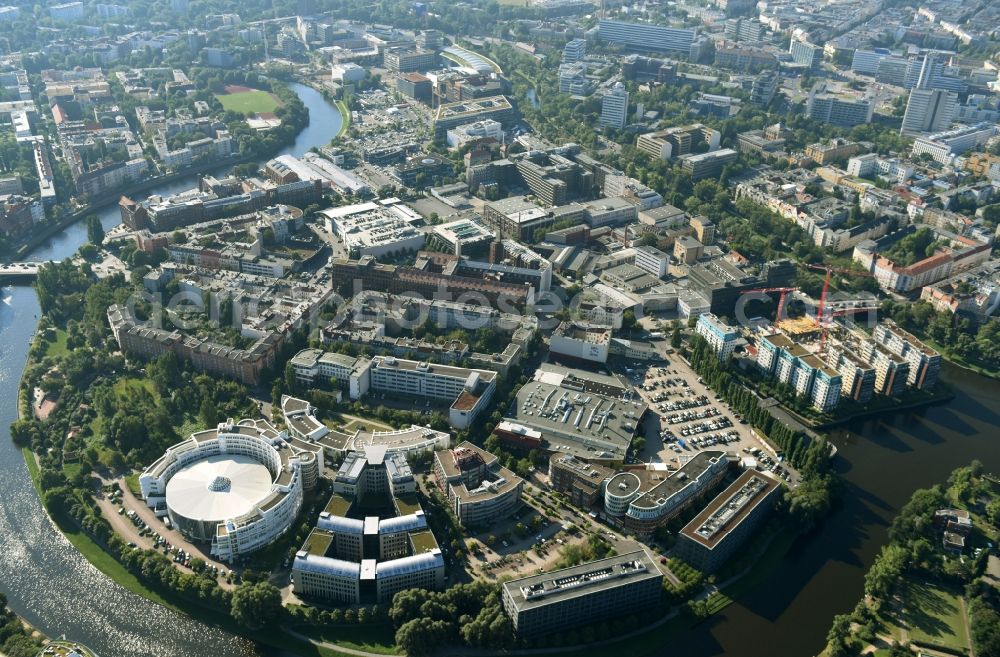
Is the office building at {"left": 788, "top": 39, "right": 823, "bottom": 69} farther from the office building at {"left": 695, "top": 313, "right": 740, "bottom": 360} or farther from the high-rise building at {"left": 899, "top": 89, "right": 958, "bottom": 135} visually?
the office building at {"left": 695, "top": 313, "right": 740, "bottom": 360}

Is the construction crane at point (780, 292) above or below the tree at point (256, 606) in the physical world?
above

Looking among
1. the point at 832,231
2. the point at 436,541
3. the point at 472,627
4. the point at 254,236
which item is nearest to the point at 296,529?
the point at 436,541

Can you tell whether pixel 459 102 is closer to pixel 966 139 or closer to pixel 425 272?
pixel 425 272

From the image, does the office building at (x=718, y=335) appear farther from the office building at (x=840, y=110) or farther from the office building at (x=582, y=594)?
the office building at (x=840, y=110)

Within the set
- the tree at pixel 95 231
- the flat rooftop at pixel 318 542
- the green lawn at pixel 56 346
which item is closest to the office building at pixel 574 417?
the flat rooftop at pixel 318 542

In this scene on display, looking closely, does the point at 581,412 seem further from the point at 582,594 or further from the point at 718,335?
the point at 582,594

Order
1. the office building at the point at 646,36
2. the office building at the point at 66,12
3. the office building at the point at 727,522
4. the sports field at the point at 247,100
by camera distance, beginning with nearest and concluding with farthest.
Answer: the office building at the point at 727,522 → the sports field at the point at 247,100 → the office building at the point at 646,36 → the office building at the point at 66,12
